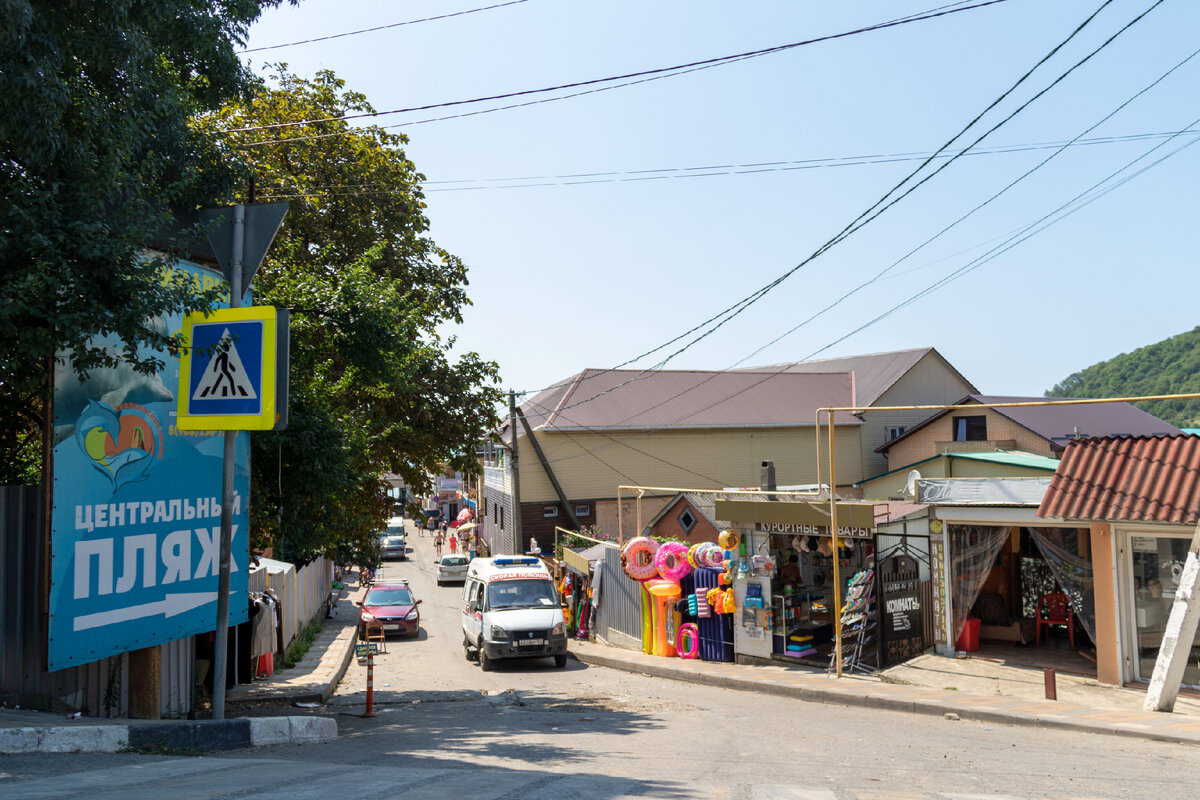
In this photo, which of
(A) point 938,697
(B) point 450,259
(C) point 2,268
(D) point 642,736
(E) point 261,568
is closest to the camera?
(C) point 2,268

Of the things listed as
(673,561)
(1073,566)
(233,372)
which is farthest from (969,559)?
(233,372)

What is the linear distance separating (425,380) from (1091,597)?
1385 cm

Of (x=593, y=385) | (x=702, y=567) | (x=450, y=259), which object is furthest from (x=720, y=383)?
(x=702, y=567)

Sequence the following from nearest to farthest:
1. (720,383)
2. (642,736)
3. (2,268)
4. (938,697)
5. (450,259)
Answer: (2,268)
(642,736)
(938,697)
(450,259)
(720,383)

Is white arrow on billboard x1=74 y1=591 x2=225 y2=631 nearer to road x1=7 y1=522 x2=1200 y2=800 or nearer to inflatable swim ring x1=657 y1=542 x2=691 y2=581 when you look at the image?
road x1=7 y1=522 x2=1200 y2=800

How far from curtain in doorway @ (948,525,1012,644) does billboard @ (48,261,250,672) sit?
11.2m

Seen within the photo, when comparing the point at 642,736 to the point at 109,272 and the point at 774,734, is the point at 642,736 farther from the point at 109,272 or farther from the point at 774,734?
the point at 109,272

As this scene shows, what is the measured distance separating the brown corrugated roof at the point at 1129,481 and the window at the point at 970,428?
20.3m

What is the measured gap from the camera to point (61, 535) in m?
7.38

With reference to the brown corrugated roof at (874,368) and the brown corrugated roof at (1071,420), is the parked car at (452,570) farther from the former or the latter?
the brown corrugated roof at (1071,420)

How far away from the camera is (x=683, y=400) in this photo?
130ft

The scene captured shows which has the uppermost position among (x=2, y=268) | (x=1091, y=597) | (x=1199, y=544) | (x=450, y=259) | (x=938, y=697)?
(x=450, y=259)

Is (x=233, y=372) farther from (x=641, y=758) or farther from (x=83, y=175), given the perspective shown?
(x=641, y=758)

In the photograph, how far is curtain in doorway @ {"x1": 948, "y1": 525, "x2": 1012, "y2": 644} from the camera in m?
14.7
